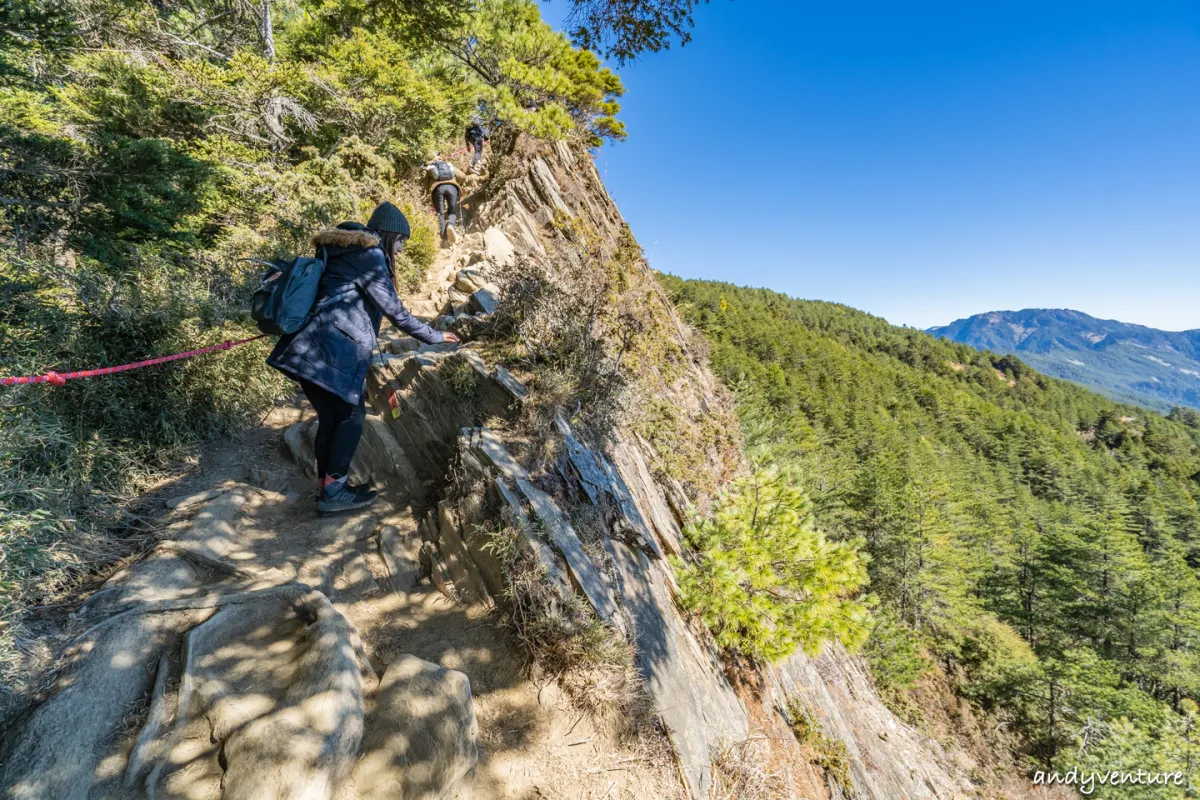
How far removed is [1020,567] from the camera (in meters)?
34.8

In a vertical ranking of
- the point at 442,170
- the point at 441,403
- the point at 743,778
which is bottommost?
the point at 743,778

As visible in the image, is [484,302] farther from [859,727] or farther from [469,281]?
[859,727]

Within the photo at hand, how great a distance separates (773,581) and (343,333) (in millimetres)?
4170

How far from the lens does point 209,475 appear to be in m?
4.16

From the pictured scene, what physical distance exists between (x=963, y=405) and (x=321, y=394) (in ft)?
340

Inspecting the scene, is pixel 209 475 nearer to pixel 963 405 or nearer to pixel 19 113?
pixel 19 113

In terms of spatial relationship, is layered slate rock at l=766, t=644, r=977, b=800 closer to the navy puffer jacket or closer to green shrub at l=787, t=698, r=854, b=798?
green shrub at l=787, t=698, r=854, b=798

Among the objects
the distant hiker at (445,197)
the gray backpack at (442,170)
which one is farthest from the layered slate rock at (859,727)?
the gray backpack at (442,170)

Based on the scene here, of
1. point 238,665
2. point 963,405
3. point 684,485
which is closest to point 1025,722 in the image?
point 684,485

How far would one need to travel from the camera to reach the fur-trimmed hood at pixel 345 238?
337 centimetres

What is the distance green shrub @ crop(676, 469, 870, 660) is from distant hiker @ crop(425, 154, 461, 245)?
31.6 feet

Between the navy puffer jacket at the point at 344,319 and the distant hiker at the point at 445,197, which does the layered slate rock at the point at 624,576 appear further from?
the distant hiker at the point at 445,197

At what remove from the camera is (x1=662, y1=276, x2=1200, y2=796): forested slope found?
1991cm

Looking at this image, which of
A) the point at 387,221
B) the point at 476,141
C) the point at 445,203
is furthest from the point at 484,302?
the point at 476,141
